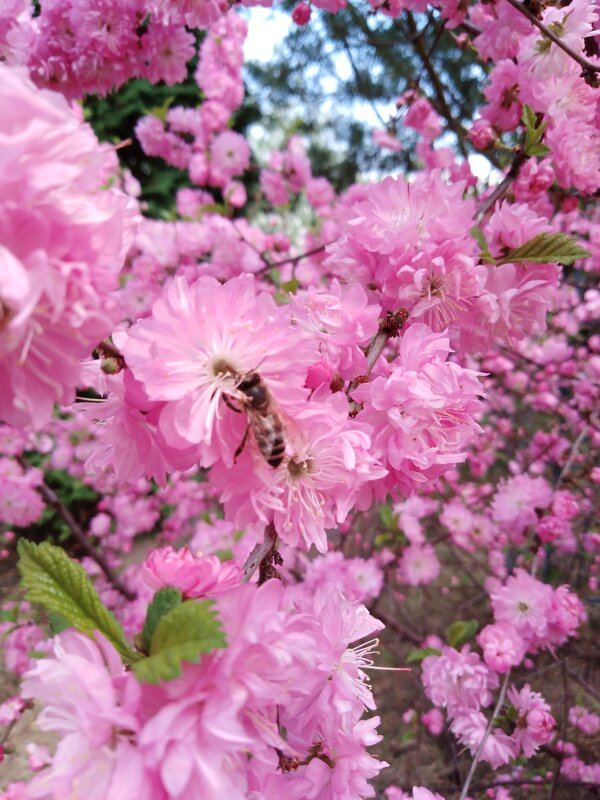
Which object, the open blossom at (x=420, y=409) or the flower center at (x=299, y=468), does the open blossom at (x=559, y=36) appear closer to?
the open blossom at (x=420, y=409)

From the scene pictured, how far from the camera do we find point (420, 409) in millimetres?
945

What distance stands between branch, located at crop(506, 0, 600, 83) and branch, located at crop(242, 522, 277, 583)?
1190 millimetres

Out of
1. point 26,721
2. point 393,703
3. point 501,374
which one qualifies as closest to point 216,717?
point 393,703

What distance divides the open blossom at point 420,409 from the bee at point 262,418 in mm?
250

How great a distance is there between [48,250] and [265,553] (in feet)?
1.87

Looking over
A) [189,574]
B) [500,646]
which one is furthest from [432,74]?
[189,574]

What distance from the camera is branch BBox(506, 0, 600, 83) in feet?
3.81

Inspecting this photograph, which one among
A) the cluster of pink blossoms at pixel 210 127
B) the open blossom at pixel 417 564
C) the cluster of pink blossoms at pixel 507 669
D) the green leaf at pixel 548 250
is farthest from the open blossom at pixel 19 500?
the green leaf at pixel 548 250

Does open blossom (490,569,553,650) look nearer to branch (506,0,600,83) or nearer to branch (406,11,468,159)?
branch (506,0,600,83)

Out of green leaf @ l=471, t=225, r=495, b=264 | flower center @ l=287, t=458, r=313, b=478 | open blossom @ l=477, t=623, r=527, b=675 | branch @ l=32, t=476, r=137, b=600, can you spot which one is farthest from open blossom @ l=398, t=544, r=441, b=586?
flower center @ l=287, t=458, r=313, b=478

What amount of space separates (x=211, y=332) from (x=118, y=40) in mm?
1376

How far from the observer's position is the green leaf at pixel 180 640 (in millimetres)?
572

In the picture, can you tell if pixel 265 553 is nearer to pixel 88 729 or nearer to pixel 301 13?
pixel 88 729

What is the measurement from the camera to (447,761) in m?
3.12
